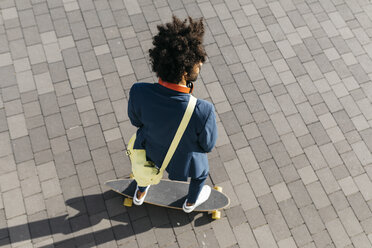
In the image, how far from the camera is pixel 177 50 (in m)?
2.22

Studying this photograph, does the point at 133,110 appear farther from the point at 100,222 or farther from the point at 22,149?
the point at 22,149

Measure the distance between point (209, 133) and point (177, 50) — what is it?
791 millimetres

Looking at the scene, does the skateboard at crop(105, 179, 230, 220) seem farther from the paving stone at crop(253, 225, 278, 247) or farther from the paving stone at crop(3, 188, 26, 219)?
the paving stone at crop(3, 188, 26, 219)

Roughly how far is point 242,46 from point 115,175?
306cm

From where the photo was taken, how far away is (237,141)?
14.8 feet

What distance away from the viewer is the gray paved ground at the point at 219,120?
3.94 meters

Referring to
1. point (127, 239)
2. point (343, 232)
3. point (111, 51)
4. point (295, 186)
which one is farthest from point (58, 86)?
point (343, 232)

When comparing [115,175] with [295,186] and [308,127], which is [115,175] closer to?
[295,186]

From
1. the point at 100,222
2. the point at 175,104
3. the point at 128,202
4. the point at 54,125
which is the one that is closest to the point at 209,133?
the point at 175,104

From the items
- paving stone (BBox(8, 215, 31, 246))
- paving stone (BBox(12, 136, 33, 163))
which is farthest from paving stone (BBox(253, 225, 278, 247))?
paving stone (BBox(12, 136, 33, 163))

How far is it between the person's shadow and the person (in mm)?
1076

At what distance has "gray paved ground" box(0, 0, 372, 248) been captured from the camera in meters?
3.94

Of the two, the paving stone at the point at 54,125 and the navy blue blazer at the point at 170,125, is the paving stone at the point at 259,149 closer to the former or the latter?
the navy blue blazer at the point at 170,125

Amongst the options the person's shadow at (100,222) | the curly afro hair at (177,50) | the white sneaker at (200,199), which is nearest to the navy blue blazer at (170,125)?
the curly afro hair at (177,50)
